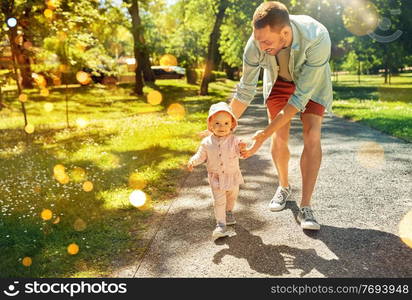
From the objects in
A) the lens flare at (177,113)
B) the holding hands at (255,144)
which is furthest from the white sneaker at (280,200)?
the lens flare at (177,113)

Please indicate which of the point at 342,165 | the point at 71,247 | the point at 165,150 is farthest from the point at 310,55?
the point at 165,150

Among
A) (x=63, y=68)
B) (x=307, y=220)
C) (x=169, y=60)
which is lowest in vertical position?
(x=307, y=220)

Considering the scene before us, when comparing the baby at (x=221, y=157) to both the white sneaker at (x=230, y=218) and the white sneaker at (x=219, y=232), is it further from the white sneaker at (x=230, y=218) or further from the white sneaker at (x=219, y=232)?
the white sneaker at (x=230, y=218)

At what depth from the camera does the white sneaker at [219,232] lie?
3.89 meters

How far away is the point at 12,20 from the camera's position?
10.1m

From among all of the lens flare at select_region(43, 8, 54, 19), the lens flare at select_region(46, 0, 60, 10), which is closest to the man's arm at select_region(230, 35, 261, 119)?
the lens flare at select_region(46, 0, 60, 10)

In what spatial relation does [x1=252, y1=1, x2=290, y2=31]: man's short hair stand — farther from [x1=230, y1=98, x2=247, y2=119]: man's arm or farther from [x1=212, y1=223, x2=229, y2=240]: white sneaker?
[x1=212, y1=223, x2=229, y2=240]: white sneaker

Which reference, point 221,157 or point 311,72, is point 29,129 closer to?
point 221,157

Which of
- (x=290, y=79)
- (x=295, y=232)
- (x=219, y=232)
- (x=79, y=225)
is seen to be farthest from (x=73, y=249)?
(x=290, y=79)

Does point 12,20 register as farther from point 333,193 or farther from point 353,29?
point 353,29

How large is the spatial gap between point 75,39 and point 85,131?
2.49 meters

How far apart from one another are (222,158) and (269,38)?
1105mm

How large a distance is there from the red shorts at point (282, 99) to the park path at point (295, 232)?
1080 millimetres

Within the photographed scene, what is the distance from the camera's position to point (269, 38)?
3.47 meters
